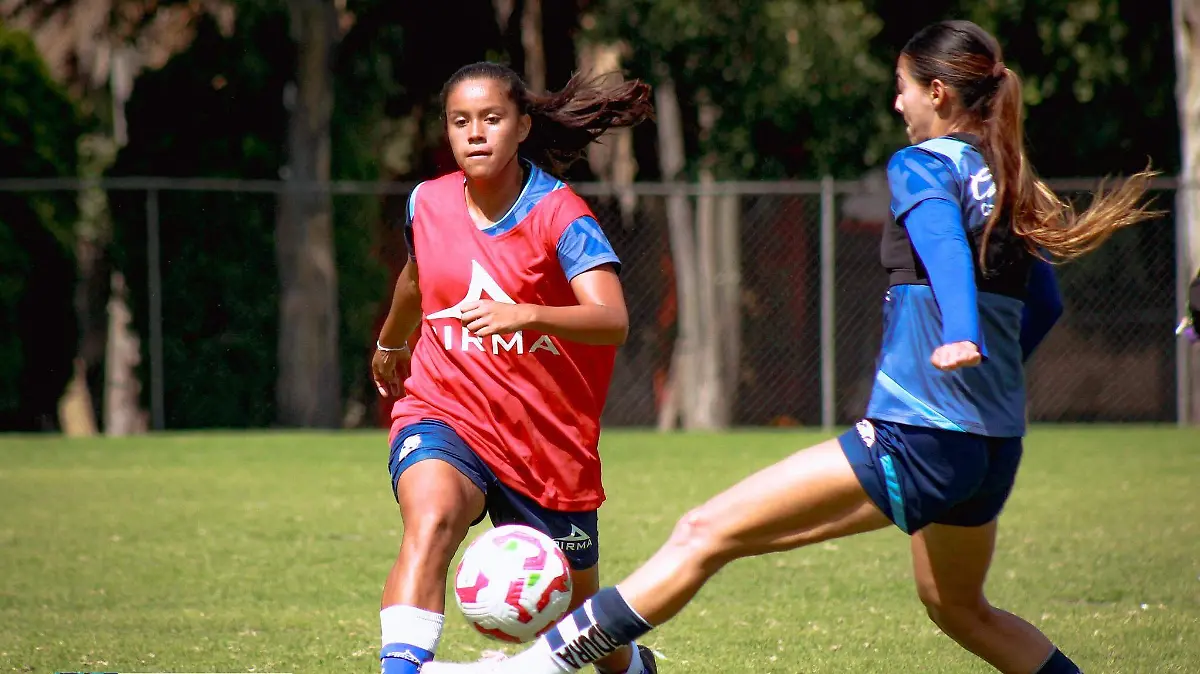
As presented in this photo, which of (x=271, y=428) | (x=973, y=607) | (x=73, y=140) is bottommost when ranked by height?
(x=271, y=428)

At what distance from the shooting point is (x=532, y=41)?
66.4 ft

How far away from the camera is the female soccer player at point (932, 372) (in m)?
Answer: 3.80

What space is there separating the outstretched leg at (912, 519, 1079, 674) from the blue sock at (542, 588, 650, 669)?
85 centimetres

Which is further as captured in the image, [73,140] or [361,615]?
[73,140]

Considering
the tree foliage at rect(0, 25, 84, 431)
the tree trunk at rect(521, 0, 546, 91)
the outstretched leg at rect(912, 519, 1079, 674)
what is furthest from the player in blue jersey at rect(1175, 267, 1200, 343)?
the tree trunk at rect(521, 0, 546, 91)

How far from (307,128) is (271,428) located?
134 inches

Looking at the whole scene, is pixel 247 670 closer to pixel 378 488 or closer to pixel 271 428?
pixel 378 488

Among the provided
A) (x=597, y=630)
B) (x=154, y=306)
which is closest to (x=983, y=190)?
(x=597, y=630)

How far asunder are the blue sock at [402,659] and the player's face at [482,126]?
1.46 metres

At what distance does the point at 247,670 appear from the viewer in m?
5.36

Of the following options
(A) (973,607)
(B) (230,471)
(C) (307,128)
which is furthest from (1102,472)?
(C) (307,128)

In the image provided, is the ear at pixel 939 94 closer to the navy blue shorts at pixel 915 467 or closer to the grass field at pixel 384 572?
the navy blue shorts at pixel 915 467

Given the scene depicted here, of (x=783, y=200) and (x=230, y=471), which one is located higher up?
(x=783, y=200)

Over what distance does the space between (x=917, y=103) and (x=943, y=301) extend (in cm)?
65
